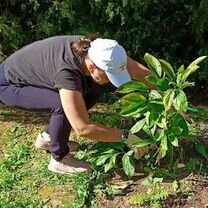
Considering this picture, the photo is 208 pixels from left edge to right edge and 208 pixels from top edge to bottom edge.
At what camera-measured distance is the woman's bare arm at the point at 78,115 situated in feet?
9.25

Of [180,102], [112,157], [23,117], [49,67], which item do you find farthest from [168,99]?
[23,117]

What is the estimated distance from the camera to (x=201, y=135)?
3.50 metres

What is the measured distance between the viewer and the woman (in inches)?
110

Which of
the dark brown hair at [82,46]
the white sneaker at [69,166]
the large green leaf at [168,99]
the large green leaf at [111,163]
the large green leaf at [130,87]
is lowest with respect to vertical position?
the white sneaker at [69,166]

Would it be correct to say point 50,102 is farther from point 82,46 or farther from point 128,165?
point 128,165

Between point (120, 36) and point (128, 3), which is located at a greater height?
point (128, 3)

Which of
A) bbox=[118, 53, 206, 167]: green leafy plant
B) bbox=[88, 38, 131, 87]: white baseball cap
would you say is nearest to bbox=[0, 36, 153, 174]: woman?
bbox=[88, 38, 131, 87]: white baseball cap

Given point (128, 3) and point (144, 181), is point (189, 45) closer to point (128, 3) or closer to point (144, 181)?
point (128, 3)

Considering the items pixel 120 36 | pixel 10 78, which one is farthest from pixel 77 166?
pixel 120 36

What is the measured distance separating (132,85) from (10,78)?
2.74ft

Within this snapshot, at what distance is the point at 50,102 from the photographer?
121 inches

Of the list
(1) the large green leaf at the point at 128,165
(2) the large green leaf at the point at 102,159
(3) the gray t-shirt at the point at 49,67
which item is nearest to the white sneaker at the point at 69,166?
(2) the large green leaf at the point at 102,159

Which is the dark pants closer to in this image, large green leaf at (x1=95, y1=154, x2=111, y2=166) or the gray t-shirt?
the gray t-shirt

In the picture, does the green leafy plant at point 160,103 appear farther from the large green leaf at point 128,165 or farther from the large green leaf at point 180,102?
the large green leaf at point 128,165
